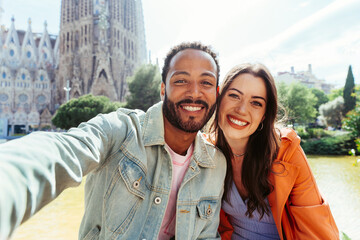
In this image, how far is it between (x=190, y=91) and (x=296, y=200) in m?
1.29

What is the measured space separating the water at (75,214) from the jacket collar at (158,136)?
2.25m

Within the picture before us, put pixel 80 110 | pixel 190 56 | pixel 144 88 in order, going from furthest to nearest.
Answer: pixel 144 88 < pixel 80 110 < pixel 190 56

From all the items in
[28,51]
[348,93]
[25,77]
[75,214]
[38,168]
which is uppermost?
[28,51]

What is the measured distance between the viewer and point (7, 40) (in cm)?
4412

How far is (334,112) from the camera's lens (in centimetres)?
2884

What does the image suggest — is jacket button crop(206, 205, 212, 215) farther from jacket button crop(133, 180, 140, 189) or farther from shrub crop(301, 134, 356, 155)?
shrub crop(301, 134, 356, 155)

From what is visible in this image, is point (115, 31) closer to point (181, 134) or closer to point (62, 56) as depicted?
point (62, 56)

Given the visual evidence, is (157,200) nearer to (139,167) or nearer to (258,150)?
(139,167)

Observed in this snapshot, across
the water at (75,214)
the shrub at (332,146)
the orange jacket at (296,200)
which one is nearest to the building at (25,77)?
the water at (75,214)

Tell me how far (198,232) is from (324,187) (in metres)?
6.86

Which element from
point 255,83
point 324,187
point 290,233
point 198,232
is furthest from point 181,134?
point 324,187

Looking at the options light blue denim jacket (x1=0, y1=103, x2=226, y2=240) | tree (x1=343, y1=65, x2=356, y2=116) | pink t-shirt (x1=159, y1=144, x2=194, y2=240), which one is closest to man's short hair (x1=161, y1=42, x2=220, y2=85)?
light blue denim jacket (x1=0, y1=103, x2=226, y2=240)

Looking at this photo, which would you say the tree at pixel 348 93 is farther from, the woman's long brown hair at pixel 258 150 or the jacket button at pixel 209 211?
the jacket button at pixel 209 211

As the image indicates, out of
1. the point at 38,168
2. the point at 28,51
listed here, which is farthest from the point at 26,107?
the point at 38,168
